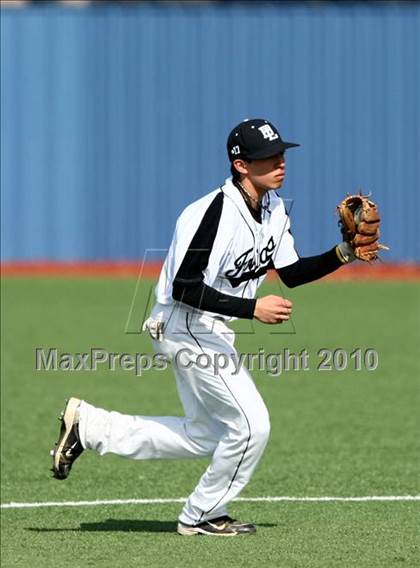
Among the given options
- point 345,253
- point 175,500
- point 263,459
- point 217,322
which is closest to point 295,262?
point 345,253

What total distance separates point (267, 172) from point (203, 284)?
0.69 m

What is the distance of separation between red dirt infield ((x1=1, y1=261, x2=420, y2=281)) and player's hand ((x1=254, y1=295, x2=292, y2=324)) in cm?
1359

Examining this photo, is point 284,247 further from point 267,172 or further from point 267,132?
point 267,132

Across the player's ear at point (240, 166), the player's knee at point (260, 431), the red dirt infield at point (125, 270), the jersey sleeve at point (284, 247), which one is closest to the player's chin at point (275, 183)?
the player's ear at point (240, 166)

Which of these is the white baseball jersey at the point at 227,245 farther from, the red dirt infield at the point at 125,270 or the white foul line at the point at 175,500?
the red dirt infield at the point at 125,270

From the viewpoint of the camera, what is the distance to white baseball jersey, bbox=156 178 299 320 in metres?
6.54

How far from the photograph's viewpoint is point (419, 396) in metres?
11.5

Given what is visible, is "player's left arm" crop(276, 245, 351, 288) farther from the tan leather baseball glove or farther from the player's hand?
the player's hand

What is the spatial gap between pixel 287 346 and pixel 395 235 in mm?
8239

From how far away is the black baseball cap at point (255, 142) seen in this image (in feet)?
22.1

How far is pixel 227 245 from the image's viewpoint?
6629 millimetres

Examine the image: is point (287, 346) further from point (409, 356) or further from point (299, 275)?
point (299, 275)

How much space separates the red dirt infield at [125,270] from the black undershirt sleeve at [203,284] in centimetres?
1354

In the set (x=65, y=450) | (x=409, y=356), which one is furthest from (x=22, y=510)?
(x=409, y=356)
